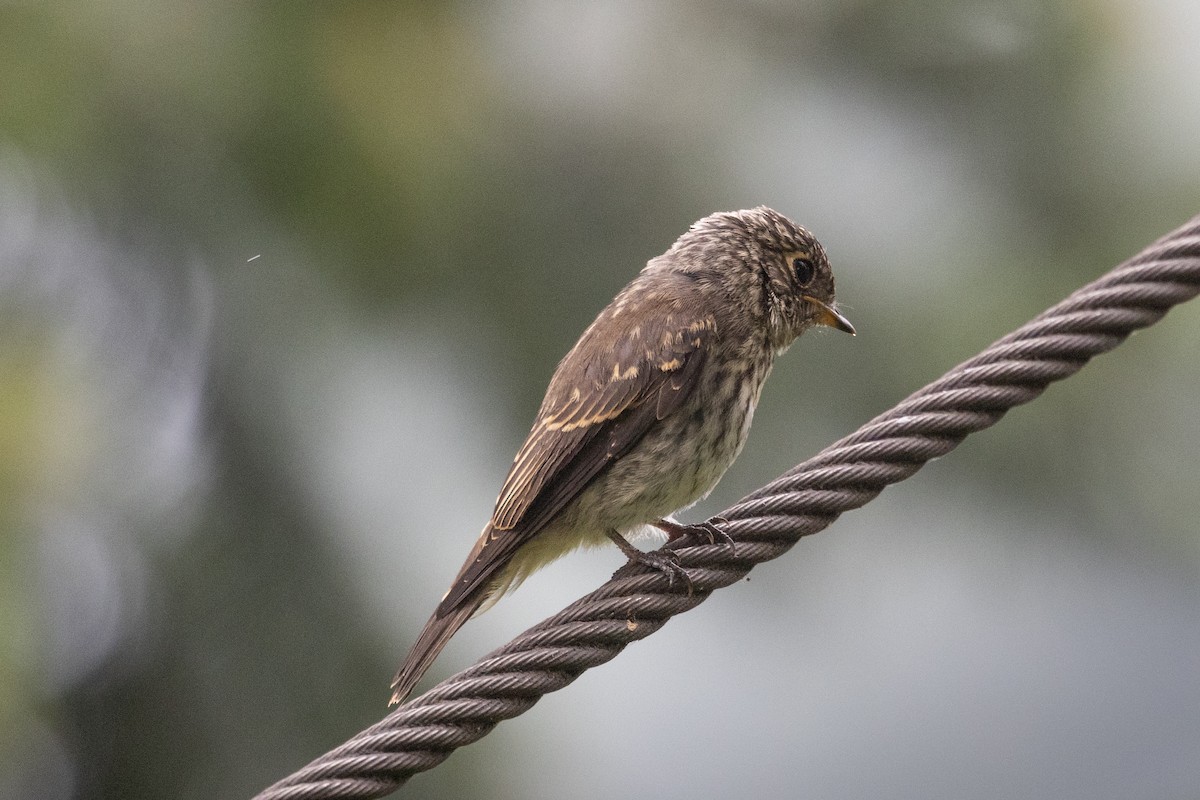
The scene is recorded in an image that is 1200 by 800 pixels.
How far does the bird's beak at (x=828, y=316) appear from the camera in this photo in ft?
17.3

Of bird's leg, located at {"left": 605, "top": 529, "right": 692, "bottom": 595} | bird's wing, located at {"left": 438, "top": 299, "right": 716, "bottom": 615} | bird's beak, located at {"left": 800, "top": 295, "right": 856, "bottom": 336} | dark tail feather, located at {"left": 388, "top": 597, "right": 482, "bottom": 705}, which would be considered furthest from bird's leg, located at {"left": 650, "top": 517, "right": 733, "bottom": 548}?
bird's beak, located at {"left": 800, "top": 295, "right": 856, "bottom": 336}

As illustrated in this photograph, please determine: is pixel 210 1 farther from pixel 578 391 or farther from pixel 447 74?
pixel 578 391

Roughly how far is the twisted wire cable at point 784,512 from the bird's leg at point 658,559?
3 centimetres

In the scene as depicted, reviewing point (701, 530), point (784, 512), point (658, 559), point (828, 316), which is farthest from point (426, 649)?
point (828, 316)

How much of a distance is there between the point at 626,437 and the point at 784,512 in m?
0.98

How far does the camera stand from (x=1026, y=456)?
964 centimetres

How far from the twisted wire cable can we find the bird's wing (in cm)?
65

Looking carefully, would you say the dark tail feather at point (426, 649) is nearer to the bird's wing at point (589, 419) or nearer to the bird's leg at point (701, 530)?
the bird's wing at point (589, 419)

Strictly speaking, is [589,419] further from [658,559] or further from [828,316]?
[828,316]

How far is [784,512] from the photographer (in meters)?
3.63

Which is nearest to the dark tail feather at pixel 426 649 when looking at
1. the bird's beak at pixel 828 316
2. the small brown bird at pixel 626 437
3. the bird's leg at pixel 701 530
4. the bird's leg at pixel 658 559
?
the small brown bird at pixel 626 437

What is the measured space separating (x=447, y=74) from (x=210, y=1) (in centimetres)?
209

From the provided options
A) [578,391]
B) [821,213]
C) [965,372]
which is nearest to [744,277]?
[578,391]

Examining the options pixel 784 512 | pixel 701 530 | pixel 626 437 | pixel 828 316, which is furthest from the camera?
pixel 828 316
